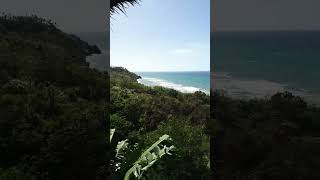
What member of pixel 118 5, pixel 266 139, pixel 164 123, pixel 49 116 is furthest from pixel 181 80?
pixel 49 116

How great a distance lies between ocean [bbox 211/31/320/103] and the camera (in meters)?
6.63

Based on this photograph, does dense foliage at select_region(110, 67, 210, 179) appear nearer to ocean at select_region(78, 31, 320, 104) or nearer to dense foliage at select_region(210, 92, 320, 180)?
dense foliage at select_region(210, 92, 320, 180)

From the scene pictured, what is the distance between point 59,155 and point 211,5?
119 inches

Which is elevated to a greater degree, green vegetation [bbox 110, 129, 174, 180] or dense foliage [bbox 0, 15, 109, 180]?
dense foliage [bbox 0, 15, 109, 180]

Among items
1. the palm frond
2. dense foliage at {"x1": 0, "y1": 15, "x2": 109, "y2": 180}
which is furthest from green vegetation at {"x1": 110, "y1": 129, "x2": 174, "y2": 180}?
the palm frond

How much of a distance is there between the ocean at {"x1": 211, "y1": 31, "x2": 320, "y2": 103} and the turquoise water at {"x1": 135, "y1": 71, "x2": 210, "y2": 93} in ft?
17.7

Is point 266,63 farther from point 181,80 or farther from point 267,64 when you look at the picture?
point 181,80

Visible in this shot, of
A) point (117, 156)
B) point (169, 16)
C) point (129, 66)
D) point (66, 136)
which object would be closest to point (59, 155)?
point (66, 136)

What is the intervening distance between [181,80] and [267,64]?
300 inches

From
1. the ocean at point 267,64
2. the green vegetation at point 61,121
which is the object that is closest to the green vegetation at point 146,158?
the green vegetation at point 61,121

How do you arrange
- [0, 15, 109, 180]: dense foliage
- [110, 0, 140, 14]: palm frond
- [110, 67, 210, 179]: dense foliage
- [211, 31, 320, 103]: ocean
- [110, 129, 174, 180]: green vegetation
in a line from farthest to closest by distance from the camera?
[110, 0, 140, 14]: palm frond
[211, 31, 320, 103]: ocean
[110, 67, 210, 179]: dense foliage
[110, 129, 174, 180]: green vegetation
[0, 15, 109, 180]: dense foliage

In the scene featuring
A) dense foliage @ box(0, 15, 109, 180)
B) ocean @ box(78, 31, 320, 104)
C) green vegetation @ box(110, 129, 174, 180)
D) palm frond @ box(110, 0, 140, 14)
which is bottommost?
green vegetation @ box(110, 129, 174, 180)

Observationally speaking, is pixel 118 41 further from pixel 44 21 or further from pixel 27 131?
pixel 27 131

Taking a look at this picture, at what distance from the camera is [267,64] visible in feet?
22.4
